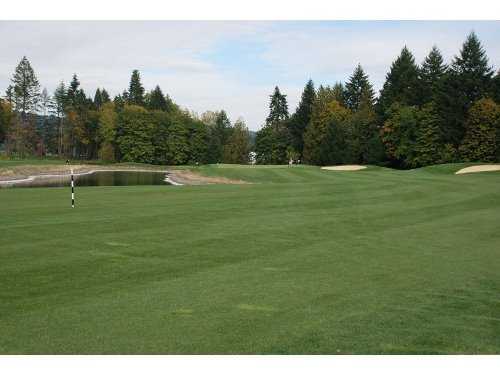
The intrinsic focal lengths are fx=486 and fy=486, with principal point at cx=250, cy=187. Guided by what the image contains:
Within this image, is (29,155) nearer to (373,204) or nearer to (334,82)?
(334,82)

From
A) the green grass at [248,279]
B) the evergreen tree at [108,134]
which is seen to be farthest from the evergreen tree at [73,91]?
the green grass at [248,279]

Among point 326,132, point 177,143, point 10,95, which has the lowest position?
point 177,143

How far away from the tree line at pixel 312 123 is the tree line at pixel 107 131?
0.22m

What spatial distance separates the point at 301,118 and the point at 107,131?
4123 centimetres

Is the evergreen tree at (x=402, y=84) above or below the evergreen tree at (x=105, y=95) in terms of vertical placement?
below

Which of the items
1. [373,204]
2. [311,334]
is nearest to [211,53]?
[373,204]

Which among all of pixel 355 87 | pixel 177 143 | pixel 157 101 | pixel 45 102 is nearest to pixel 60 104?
pixel 45 102

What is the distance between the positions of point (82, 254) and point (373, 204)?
11.8 metres

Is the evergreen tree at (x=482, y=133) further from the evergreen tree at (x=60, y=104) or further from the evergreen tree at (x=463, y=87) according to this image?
the evergreen tree at (x=60, y=104)

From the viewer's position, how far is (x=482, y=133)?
54.6m

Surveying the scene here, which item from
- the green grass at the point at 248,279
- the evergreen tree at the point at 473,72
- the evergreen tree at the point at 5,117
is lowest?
the green grass at the point at 248,279

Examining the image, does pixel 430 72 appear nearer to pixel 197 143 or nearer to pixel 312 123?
pixel 312 123

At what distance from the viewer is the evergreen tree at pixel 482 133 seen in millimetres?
53500

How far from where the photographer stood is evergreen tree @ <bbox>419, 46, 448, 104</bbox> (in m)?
66.4
